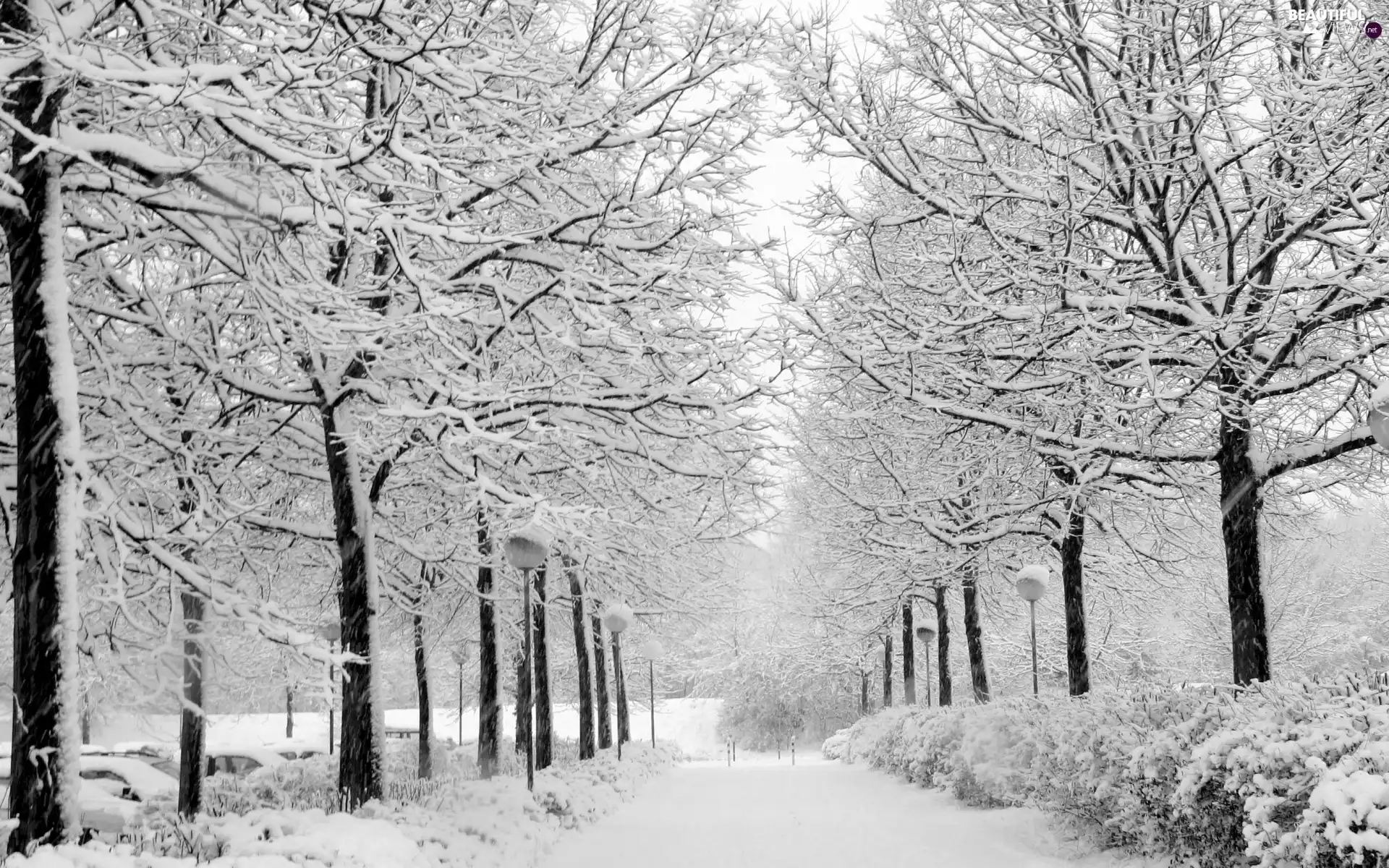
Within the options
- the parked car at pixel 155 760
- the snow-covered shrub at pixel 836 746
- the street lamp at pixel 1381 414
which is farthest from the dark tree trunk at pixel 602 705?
the street lamp at pixel 1381 414

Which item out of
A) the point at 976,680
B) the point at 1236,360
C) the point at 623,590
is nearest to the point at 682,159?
the point at 1236,360

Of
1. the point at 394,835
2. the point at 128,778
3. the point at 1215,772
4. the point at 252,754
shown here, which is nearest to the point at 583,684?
the point at 128,778

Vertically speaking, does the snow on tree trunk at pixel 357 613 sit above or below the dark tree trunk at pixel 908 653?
above

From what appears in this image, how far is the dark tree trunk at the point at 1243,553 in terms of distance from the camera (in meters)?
9.26

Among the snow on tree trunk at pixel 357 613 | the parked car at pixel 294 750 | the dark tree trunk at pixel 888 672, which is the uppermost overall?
the snow on tree trunk at pixel 357 613

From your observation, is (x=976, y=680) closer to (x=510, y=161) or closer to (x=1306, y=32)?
(x=1306, y=32)

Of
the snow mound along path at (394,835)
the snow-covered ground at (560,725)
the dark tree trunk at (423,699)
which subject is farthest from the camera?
the snow-covered ground at (560,725)

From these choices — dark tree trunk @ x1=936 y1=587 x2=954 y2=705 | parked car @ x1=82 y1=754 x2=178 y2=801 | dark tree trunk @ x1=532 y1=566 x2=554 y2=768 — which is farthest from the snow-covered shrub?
parked car @ x1=82 y1=754 x2=178 y2=801

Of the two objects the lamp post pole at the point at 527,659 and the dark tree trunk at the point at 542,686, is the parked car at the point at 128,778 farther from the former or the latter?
the lamp post pole at the point at 527,659

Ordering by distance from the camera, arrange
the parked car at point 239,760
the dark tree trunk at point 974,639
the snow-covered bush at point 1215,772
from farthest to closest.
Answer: the parked car at point 239,760
the dark tree trunk at point 974,639
the snow-covered bush at point 1215,772

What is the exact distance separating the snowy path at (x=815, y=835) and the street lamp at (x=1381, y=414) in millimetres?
3825

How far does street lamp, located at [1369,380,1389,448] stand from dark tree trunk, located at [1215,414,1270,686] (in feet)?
5.66

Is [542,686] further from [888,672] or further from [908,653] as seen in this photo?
[888,672]

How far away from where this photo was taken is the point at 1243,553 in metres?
9.49
